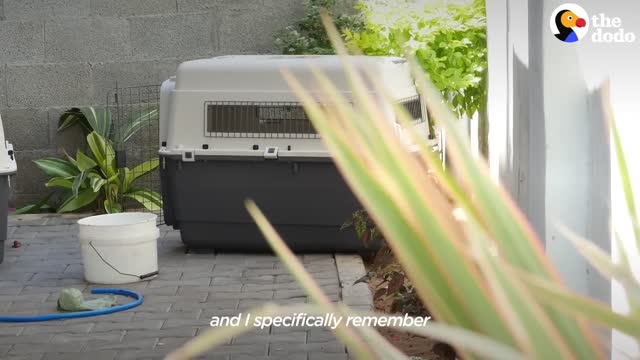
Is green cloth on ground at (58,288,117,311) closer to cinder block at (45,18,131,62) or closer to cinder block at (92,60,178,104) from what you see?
cinder block at (92,60,178,104)

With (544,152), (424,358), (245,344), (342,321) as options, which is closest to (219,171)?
(245,344)

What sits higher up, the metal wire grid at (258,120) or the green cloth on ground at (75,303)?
the metal wire grid at (258,120)

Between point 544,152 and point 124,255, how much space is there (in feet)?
11.0

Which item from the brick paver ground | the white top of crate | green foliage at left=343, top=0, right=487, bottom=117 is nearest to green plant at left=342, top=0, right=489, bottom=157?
green foliage at left=343, top=0, right=487, bottom=117

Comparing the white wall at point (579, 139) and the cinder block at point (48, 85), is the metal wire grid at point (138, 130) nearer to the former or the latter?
the cinder block at point (48, 85)

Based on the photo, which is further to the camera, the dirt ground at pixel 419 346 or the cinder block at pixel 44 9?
the cinder block at pixel 44 9

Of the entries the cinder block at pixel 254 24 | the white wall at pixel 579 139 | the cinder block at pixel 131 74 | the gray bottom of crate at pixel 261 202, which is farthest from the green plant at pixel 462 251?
the cinder block at pixel 131 74

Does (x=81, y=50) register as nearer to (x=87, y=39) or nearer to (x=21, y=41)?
(x=87, y=39)

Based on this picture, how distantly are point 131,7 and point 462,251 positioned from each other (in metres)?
7.90

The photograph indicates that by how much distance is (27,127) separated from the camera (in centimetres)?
866

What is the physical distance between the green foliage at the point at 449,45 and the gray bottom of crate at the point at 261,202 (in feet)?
2.90

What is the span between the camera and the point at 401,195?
1058 millimetres

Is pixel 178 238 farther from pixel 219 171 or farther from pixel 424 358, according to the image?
pixel 424 358

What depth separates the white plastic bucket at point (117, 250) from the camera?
5.89 meters
